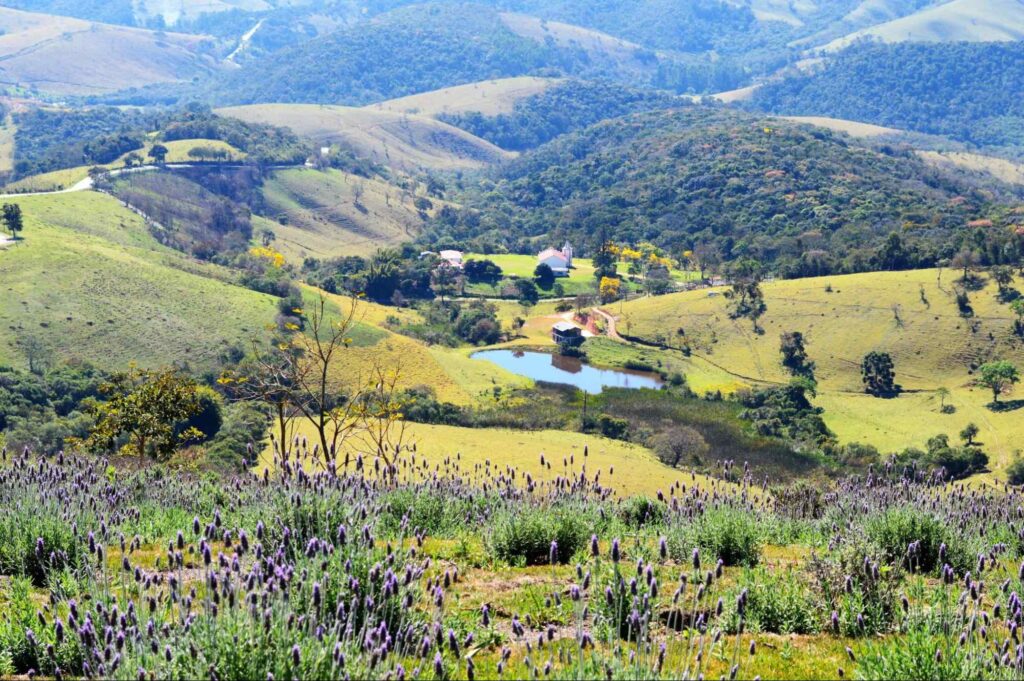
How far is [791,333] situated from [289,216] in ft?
289

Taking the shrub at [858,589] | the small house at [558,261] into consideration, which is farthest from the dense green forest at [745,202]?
the shrub at [858,589]

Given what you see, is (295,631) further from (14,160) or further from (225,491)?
(14,160)

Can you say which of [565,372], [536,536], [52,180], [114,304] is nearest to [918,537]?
[536,536]

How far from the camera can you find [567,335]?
88312mm

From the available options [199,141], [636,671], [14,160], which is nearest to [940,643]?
[636,671]

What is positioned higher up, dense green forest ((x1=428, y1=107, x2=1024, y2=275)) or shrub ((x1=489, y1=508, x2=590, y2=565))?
shrub ((x1=489, y1=508, x2=590, y2=565))

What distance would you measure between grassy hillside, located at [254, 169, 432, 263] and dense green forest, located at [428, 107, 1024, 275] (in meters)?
7.46

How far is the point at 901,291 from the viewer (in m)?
83.2

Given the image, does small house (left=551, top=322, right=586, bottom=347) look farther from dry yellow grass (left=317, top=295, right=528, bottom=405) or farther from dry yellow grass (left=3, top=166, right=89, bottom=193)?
dry yellow grass (left=3, top=166, right=89, bottom=193)

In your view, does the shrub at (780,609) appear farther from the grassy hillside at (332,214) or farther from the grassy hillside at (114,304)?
the grassy hillside at (332,214)

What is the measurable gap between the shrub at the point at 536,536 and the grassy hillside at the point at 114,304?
58162mm

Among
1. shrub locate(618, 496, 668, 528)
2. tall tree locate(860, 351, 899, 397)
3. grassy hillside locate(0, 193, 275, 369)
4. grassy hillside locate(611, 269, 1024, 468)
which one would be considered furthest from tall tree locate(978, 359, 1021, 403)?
shrub locate(618, 496, 668, 528)

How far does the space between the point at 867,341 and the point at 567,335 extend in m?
26.6

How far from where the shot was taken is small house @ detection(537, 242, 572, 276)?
388 ft
